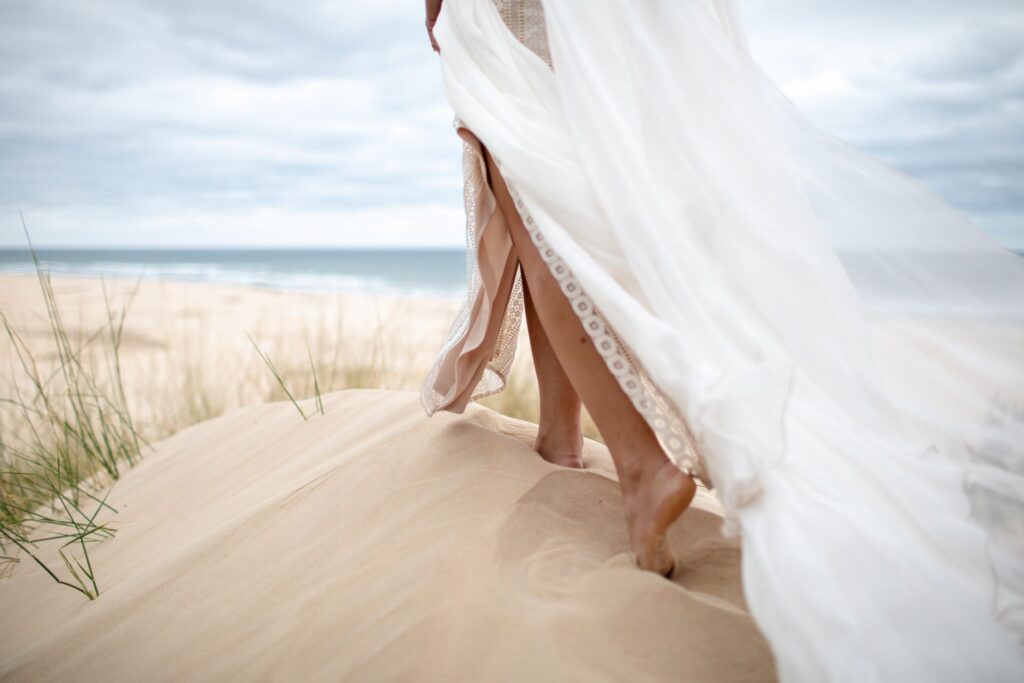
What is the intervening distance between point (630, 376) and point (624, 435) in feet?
0.43

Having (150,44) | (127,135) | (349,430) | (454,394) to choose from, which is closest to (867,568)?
(454,394)

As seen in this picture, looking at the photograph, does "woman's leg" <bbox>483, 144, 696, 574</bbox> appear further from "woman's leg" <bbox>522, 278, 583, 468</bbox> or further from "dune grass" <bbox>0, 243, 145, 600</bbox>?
"dune grass" <bbox>0, 243, 145, 600</bbox>

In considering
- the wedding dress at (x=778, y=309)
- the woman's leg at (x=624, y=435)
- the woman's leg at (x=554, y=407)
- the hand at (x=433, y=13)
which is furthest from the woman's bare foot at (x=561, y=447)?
the hand at (x=433, y=13)

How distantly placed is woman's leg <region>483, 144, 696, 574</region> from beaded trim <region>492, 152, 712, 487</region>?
3cm

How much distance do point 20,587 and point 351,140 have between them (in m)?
47.7

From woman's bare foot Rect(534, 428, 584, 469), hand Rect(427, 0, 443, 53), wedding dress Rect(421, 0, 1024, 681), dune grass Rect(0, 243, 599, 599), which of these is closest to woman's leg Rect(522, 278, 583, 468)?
woman's bare foot Rect(534, 428, 584, 469)

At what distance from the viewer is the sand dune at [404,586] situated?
110 centimetres

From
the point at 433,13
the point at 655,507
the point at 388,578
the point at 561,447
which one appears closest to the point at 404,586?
the point at 388,578

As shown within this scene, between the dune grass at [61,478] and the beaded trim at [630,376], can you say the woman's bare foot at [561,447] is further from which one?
the dune grass at [61,478]

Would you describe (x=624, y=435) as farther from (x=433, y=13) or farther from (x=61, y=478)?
(x=61, y=478)

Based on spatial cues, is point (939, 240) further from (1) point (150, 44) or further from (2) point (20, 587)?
(1) point (150, 44)

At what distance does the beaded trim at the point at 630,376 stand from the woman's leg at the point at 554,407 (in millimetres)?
527

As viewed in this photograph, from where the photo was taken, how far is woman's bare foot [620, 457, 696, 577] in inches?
46.3

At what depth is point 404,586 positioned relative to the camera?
1.28 meters
